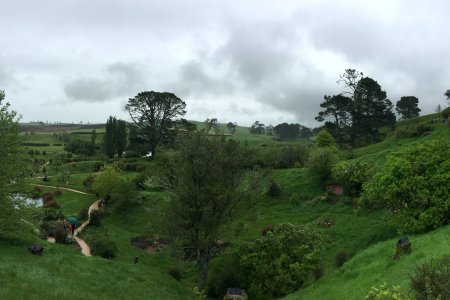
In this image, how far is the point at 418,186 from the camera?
88.8 feet

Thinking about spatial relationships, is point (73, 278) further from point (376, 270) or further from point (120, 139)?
point (120, 139)

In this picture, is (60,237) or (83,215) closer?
(60,237)

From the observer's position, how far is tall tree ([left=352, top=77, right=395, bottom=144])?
76.8 m

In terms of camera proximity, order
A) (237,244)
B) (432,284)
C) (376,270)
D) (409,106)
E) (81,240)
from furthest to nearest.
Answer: (409,106) → (81,240) → (237,244) → (376,270) → (432,284)

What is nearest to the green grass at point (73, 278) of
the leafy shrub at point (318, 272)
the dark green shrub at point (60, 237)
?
the dark green shrub at point (60, 237)

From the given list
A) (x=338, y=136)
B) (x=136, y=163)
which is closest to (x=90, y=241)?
(x=136, y=163)

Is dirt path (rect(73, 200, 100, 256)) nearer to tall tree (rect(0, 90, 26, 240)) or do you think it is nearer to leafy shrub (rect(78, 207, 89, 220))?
leafy shrub (rect(78, 207, 89, 220))

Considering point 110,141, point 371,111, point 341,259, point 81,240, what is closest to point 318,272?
point 341,259

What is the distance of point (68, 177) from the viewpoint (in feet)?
237

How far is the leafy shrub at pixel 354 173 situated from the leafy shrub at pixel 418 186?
42.4 ft

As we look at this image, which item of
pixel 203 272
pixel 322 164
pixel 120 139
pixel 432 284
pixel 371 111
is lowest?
pixel 203 272

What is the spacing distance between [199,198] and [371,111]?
185ft

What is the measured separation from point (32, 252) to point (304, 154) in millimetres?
46835

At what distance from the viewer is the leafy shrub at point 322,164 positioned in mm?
49344
